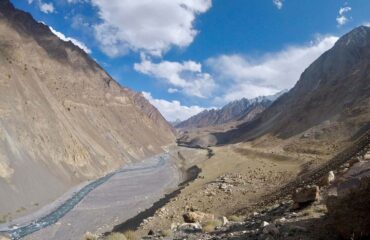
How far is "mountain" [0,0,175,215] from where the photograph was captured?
4857 cm

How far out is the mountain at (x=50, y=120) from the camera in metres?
48.6

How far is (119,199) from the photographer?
162 ft

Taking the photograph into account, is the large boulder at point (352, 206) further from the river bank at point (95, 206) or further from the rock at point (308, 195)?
the river bank at point (95, 206)

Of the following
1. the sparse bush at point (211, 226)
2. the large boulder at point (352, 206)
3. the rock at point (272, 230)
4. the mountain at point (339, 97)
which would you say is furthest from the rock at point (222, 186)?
the large boulder at point (352, 206)

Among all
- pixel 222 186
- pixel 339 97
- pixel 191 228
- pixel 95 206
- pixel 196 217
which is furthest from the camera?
pixel 339 97

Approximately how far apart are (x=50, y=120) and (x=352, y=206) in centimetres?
6380

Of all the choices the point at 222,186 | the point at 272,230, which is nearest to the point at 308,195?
the point at 272,230

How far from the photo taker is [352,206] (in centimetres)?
911

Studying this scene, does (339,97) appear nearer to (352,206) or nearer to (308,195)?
(308,195)

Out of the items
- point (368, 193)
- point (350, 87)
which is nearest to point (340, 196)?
point (368, 193)

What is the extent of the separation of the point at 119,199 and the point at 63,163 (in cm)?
1555

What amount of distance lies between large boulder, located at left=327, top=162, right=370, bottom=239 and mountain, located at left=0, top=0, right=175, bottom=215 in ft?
117

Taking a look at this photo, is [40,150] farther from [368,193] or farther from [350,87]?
[350,87]

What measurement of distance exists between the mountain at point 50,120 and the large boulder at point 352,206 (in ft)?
117
